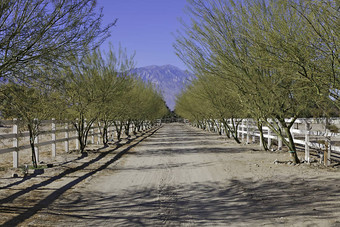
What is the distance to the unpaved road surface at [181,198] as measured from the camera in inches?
224

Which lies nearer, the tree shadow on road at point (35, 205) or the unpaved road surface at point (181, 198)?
the unpaved road surface at point (181, 198)

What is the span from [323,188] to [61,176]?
640 centimetres

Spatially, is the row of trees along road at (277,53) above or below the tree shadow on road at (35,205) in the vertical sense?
above

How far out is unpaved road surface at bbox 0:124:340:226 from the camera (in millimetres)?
5699

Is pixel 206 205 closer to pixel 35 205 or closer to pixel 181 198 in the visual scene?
pixel 181 198

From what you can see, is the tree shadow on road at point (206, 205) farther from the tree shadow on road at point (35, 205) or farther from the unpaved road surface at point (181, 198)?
the tree shadow on road at point (35, 205)

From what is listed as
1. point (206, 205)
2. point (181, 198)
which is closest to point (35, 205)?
point (181, 198)

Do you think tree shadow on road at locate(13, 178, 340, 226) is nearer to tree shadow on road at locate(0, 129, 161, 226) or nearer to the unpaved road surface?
the unpaved road surface

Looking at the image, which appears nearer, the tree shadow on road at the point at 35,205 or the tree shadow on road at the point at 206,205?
the tree shadow on road at the point at 206,205

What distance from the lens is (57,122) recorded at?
1512 cm

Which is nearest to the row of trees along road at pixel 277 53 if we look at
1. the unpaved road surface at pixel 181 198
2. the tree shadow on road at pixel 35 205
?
the unpaved road surface at pixel 181 198

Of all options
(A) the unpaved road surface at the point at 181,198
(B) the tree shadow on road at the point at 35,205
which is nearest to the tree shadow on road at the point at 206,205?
(A) the unpaved road surface at the point at 181,198

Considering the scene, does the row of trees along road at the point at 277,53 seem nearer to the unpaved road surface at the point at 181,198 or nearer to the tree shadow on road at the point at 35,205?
the unpaved road surface at the point at 181,198

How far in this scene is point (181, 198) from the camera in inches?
283
